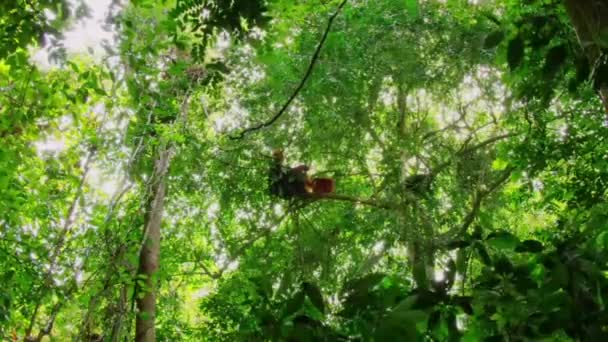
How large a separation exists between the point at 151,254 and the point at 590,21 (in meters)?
4.59

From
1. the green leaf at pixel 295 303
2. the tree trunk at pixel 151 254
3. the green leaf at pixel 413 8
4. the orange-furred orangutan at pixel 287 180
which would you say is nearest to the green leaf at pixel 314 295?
the green leaf at pixel 295 303

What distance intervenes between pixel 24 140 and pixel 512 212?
4700mm

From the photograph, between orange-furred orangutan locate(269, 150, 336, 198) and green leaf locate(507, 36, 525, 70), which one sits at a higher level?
orange-furred orangutan locate(269, 150, 336, 198)

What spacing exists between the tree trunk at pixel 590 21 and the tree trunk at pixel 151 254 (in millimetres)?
3731

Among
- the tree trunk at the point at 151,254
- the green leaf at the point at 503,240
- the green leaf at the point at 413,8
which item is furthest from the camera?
the green leaf at the point at 413,8

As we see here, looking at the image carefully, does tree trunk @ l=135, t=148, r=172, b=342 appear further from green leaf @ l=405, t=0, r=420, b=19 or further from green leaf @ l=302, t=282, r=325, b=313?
green leaf @ l=302, t=282, r=325, b=313

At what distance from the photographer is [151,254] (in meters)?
5.13

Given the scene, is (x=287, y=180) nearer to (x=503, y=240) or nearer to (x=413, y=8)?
(x=413, y=8)

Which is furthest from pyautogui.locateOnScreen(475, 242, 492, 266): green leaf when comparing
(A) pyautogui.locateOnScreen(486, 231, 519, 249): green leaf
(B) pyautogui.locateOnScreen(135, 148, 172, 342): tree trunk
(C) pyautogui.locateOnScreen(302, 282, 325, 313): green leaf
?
(B) pyautogui.locateOnScreen(135, 148, 172, 342): tree trunk

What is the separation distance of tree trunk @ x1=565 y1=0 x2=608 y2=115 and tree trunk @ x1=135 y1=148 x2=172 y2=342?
147 inches

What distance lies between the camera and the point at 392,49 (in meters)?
5.35

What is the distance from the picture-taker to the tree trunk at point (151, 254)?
4691 mm

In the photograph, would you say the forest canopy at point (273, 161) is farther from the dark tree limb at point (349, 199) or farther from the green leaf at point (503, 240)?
the green leaf at point (503, 240)

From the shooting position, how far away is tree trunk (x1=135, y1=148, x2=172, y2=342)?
4691 millimetres
